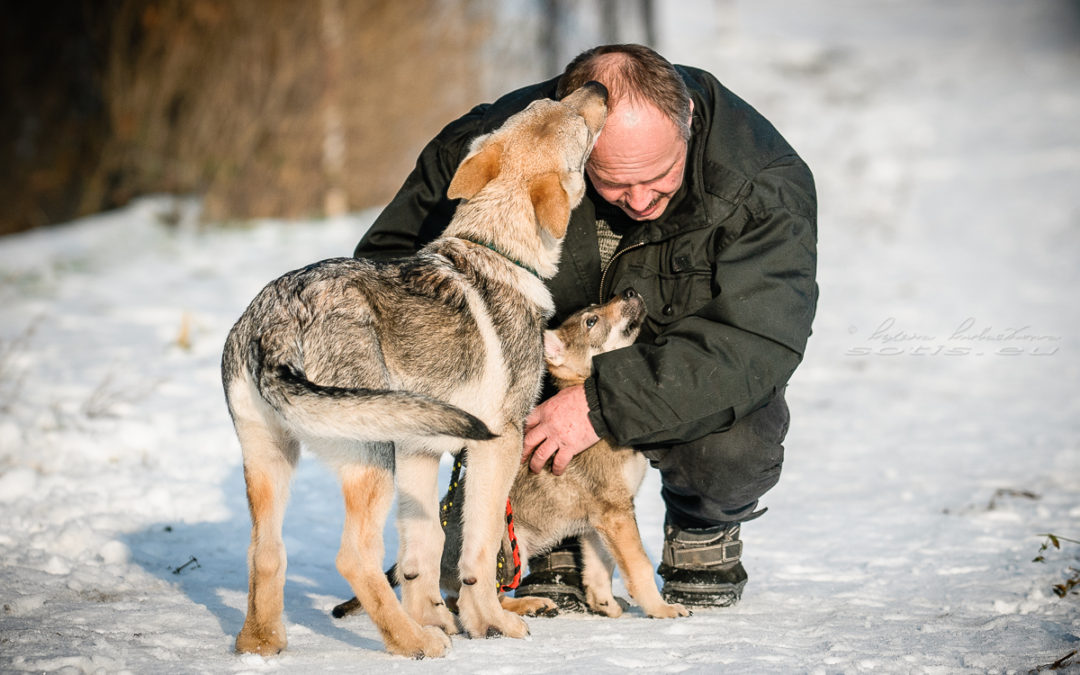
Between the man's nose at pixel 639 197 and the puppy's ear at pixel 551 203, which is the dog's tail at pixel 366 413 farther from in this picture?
the man's nose at pixel 639 197

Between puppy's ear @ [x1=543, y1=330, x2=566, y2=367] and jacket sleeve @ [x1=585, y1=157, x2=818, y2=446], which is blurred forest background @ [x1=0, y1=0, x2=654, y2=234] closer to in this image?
puppy's ear @ [x1=543, y1=330, x2=566, y2=367]

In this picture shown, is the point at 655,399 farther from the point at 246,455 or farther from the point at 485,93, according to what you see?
the point at 485,93

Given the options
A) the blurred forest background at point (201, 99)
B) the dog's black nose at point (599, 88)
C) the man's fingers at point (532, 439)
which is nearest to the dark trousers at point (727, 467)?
the man's fingers at point (532, 439)

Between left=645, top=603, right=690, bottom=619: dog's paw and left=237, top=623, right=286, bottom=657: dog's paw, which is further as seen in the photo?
left=645, top=603, right=690, bottom=619: dog's paw

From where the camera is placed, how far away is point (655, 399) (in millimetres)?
3477

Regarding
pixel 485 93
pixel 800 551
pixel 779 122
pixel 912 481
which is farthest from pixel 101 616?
pixel 779 122

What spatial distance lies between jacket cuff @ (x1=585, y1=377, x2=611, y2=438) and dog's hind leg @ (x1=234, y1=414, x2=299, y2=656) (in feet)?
3.81

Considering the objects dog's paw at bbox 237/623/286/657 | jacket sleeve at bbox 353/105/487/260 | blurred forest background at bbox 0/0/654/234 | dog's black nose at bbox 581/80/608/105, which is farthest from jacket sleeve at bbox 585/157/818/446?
blurred forest background at bbox 0/0/654/234

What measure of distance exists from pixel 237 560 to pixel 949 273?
998 cm

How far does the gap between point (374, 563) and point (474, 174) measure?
4.87 feet

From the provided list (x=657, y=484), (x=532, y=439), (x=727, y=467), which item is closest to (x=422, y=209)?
(x=532, y=439)

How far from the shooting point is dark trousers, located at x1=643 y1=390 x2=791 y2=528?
11.8 feet

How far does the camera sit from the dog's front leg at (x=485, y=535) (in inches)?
127

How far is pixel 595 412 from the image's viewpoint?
11.8ft
